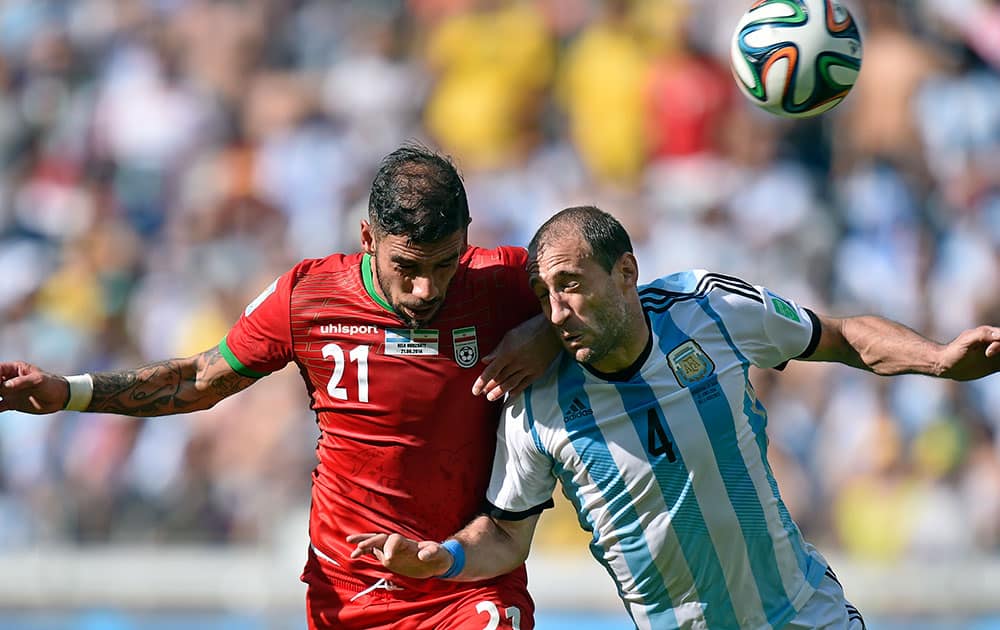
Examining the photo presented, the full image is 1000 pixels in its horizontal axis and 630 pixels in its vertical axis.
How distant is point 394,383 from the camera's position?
18.8 feet

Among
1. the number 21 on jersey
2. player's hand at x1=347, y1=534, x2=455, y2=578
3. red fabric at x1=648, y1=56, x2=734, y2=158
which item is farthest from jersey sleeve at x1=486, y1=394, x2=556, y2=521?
red fabric at x1=648, y1=56, x2=734, y2=158

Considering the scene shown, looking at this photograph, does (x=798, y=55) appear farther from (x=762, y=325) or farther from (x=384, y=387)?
(x=384, y=387)

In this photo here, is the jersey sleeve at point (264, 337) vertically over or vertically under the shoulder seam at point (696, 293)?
over

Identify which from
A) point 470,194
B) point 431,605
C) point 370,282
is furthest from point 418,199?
point 470,194

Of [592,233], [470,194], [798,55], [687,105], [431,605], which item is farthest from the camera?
[470,194]

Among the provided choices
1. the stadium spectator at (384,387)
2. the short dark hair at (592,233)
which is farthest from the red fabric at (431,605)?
the short dark hair at (592,233)

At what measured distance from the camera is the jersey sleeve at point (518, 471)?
5.54 metres

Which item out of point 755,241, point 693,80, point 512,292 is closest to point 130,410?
point 512,292

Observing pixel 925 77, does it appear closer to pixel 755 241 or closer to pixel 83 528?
pixel 755 241

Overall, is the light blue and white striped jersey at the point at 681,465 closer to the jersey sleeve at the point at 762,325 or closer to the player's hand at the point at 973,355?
the jersey sleeve at the point at 762,325

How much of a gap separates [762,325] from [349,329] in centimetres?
157

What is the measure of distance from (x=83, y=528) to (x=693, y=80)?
5777 millimetres

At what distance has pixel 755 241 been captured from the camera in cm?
1091

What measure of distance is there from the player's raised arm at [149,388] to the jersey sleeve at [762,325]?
6.29 feet
